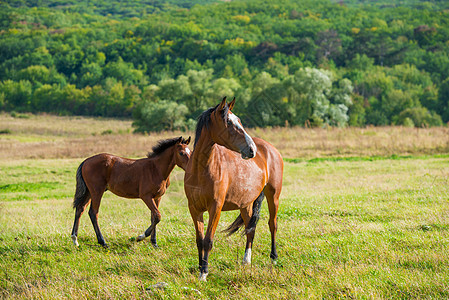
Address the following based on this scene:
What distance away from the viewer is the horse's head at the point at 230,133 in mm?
4785

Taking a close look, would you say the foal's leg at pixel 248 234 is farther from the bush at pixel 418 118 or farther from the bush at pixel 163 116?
the bush at pixel 418 118

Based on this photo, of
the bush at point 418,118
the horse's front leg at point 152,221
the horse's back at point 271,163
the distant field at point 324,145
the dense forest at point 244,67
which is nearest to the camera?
the horse's back at point 271,163

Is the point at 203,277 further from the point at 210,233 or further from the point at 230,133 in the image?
the point at 230,133

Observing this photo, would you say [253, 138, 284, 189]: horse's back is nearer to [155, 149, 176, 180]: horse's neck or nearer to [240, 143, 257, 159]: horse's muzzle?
[240, 143, 257, 159]: horse's muzzle

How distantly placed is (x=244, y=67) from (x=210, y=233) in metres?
105

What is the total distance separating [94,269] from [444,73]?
9690 centimetres

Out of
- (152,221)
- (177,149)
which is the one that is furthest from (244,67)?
(152,221)

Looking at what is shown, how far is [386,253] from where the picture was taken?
5801 mm

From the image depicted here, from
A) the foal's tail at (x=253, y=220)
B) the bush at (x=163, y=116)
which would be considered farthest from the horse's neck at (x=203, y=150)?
the bush at (x=163, y=116)

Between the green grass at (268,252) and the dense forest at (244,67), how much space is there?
29865mm

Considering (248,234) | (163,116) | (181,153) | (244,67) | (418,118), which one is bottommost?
(418,118)

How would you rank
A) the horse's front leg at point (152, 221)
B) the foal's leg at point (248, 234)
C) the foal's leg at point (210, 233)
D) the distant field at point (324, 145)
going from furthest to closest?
1. the distant field at point (324, 145)
2. the horse's front leg at point (152, 221)
3. the foal's leg at point (248, 234)
4. the foal's leg at point (210, 233)

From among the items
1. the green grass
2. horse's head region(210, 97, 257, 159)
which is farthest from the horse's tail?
horse's head region(210, 97, 257, 159)

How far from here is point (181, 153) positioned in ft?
25.2
